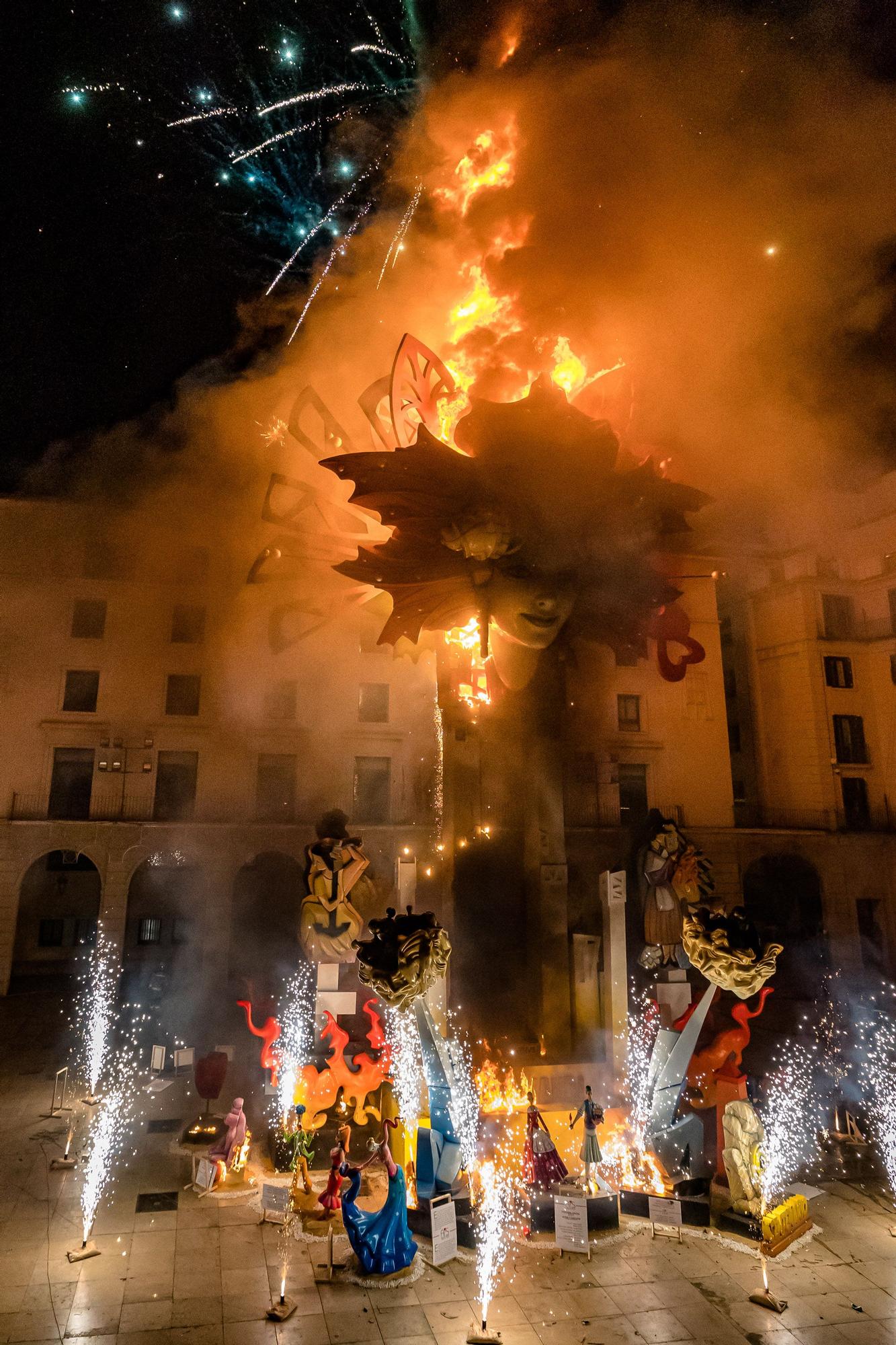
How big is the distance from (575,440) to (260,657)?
1314 cm

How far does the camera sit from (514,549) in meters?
10.9

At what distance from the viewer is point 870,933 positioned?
2212 centimetres

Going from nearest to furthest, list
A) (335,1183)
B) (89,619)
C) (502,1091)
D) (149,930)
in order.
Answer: (335,1183)
(502,1091)
(89,619)
(149,930)

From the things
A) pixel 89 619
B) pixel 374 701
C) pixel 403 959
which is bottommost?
pixel 403 959

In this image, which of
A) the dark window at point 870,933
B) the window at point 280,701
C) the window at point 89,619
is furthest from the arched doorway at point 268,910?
the dark window at point 870,933

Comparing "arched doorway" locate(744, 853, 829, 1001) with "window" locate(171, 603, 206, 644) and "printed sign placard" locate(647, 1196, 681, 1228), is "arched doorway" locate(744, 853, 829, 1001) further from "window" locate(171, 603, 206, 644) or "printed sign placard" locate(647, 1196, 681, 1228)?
"window" locate(171, 603, 206, 644)

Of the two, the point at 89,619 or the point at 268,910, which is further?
the point at 268,910

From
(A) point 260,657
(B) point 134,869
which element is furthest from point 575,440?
(B) point 134,869

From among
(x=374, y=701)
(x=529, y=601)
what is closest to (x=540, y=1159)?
(x=529, y=601)

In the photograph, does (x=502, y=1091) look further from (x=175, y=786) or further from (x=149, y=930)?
(x=149, y=930)

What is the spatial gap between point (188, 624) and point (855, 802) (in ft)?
67.5

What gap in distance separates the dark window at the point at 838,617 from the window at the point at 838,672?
0.67 metres

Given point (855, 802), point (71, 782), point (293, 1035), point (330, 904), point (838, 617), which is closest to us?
point (330, 904)

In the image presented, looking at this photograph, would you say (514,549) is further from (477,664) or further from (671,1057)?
(671,1057)
